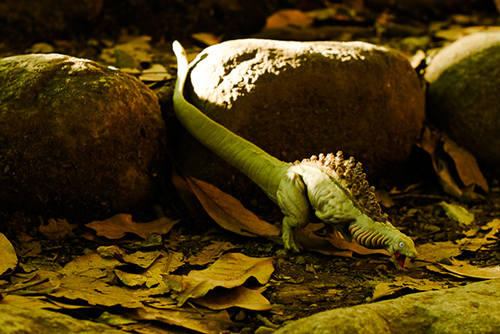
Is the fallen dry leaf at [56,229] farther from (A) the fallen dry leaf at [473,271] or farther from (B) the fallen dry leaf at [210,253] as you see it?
(A) the fallen dry leaf at [473,271]

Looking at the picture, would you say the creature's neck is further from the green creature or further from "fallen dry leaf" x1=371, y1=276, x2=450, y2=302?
"fallen dry leaf" x1=371, y1=276, x2=450, y2=302

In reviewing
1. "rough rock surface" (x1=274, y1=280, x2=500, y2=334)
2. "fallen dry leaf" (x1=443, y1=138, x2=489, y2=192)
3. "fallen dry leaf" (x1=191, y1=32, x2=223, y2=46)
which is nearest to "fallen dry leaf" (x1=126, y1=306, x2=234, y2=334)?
"rough rock surface" (x1=274, y1=280, x2=500, y2=334)

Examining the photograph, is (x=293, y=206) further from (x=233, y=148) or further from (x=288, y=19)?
(x=288, y=19)

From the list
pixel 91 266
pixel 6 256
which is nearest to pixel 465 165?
pixel 91 266

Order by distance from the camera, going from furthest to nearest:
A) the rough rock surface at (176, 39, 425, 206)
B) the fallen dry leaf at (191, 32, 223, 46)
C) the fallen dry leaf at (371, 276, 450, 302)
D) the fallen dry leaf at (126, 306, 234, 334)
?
the fallen dry leaf at (191, 32, 223, 46) → the rough rock surface at (176, 39, 425, 206) → the fallen dry leaf at (371, 276, 450, 302) → the fallen dry leaf at (126, 306, 234, 334)

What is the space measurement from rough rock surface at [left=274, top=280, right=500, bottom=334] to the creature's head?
280 mm

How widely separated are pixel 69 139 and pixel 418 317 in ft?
6.29

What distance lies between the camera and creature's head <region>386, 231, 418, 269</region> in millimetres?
2201

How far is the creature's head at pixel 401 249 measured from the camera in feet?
7.22

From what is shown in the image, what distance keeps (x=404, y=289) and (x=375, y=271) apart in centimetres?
26

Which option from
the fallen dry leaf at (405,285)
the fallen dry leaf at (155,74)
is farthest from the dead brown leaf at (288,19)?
the fallen dry leaf at (405,285)

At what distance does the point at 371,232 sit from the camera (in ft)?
7.59

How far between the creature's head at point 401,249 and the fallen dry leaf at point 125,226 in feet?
4.05

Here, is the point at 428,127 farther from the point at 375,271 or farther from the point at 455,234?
the point at 375,271
